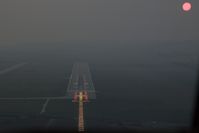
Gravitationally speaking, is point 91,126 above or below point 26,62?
below

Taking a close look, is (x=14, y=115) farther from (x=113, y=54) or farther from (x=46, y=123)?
(x=113, y=54)

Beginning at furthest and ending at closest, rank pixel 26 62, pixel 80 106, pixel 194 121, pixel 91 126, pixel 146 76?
pixel 26 62
pixel 146 76
pixel 80 106
pixel 91 126
pixel 194 121

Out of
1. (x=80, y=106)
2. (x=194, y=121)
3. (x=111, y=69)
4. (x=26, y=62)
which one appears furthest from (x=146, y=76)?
(x=194, y=121)

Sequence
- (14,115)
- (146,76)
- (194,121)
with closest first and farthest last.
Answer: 1. (194,121)
2. (14,115)
3. (146,76)

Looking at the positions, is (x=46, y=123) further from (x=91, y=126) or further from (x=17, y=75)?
(x=17, y=75)

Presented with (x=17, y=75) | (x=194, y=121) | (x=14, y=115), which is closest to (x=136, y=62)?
(x=17, y=75)

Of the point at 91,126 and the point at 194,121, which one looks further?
the point at 91,126

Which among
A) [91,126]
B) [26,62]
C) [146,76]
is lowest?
[91,126]

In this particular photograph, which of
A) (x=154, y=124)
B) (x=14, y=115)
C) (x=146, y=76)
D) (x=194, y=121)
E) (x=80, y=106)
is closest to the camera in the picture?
(x=194, y=121)

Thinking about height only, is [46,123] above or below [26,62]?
below
